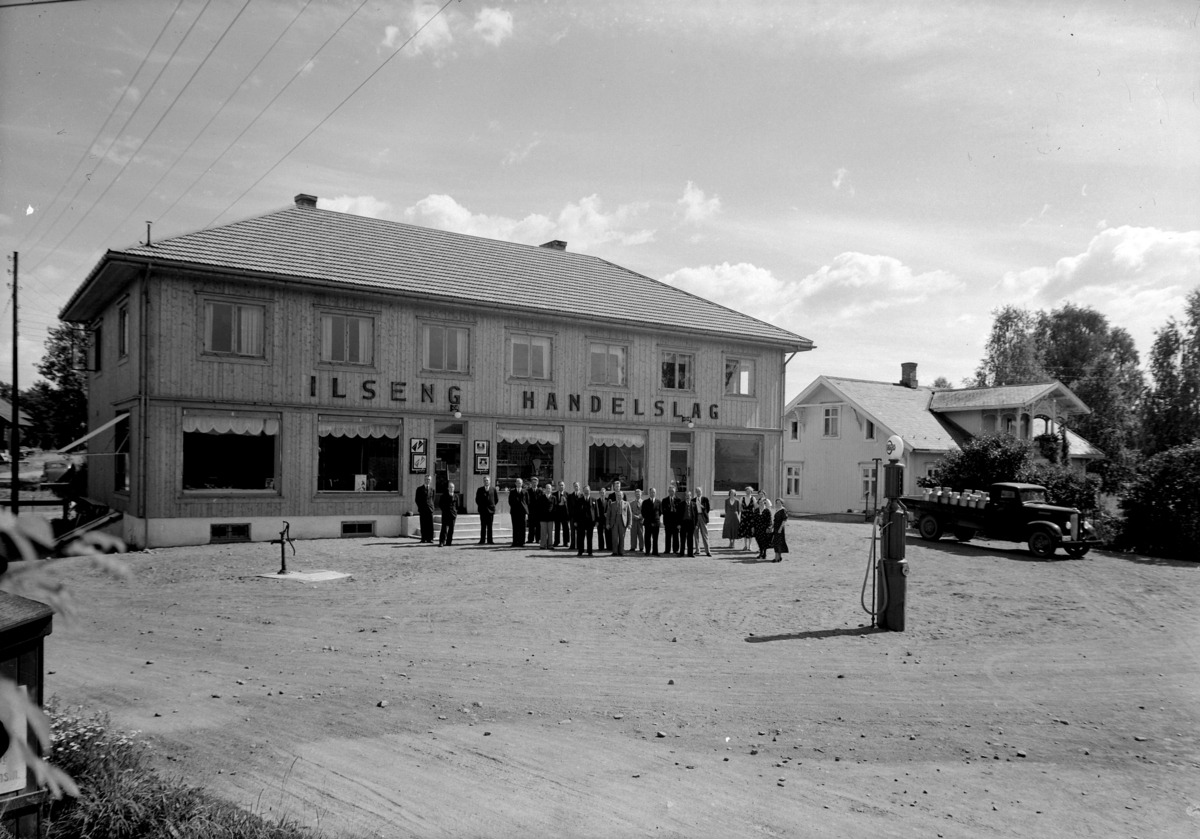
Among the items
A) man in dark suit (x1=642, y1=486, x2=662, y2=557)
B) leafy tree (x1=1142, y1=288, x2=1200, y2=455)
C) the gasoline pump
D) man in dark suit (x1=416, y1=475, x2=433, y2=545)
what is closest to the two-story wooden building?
man in dark suit (x1=416, y1=475, x2=433, y2=545)

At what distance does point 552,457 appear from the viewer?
26.3m

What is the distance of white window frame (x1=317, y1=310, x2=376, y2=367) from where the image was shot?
22812 millimetres

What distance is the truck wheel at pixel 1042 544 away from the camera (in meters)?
23.3

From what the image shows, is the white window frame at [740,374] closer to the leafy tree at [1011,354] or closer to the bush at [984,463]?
the bush at [984,463]

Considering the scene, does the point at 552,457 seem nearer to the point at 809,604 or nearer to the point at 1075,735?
the point at 809,604

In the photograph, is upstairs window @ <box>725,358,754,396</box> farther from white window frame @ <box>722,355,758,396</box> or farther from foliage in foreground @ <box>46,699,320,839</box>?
foliage in foreground @ <box>46,699,320,839</box>

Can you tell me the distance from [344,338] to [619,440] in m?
9.02

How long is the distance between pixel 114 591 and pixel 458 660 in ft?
24.6

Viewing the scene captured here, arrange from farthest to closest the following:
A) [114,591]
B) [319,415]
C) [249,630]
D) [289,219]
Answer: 1. [289,219]
2. [319,415]
3. [114,591]
4. [249,630]

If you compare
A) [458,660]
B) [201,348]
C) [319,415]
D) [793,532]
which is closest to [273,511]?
[319,415]

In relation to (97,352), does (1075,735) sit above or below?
below

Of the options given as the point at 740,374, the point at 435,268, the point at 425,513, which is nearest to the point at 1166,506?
the point at 740,374

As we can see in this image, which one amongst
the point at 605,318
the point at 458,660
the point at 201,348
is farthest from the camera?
the point at 605,318

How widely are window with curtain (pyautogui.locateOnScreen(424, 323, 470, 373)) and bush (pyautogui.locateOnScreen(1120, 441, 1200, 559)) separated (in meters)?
20.4
